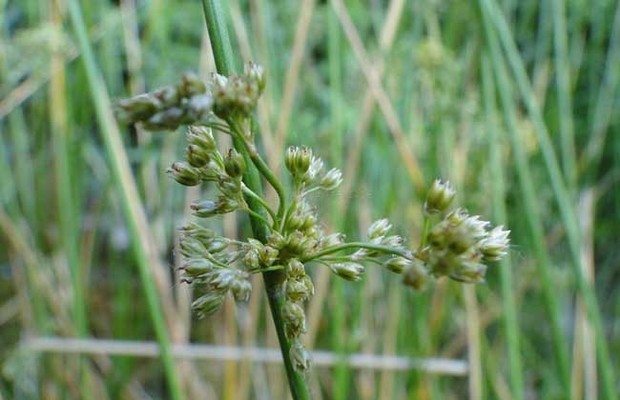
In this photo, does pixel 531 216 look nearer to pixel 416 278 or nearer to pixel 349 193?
pixel 349 193

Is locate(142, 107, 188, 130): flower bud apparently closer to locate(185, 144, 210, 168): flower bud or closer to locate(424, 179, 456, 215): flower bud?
locate(185, 144, 210, 168): flower bud

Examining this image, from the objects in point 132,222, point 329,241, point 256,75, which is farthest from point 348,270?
point 132,222

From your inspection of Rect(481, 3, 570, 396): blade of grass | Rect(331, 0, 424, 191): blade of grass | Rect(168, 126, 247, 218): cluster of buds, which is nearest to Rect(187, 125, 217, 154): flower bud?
Rect(168, 126, 247, 218): cluster of buds

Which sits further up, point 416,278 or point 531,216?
point 531,216

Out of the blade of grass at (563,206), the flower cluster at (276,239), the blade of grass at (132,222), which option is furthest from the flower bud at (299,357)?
the blade of grass at (563,206)

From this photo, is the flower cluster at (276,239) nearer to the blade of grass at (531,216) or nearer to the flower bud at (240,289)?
the flower bud at (240,289)

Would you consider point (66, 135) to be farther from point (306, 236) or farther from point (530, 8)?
point (530, 8)
